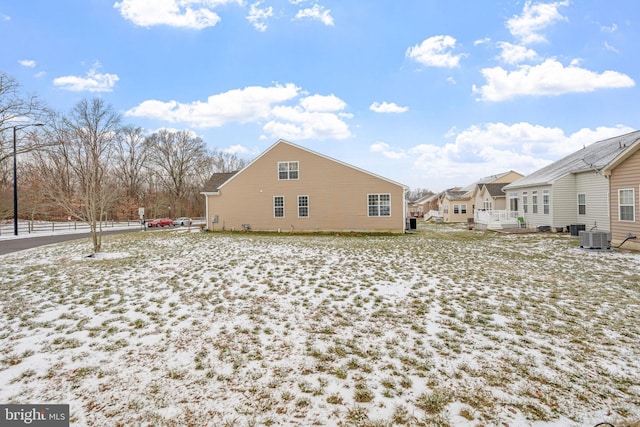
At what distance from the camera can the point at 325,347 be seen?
12.6 feet

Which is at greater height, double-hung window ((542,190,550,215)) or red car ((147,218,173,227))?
double-hung window ((542,190,550,215))

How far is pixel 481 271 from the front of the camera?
7926 millimetres

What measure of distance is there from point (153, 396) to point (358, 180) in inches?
667

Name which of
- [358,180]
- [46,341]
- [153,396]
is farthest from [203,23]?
[153,396]

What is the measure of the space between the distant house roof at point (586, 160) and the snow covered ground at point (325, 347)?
11.1m

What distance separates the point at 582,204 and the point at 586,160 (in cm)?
270

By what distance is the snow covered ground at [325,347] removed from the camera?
2693mm

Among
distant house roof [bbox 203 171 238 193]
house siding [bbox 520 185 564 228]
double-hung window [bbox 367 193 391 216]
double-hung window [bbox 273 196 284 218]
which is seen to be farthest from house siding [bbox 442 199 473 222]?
distant house roof [bbox 203 171 238 193]

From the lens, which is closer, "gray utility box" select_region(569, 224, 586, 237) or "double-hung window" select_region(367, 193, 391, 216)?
"gray utility box" select_region(569, 224, 586, 237)

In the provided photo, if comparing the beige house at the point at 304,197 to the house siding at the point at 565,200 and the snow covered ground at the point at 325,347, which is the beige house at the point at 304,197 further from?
the snow covered ground at the point at 325,347

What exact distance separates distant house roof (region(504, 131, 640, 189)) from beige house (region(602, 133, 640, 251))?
3436 mm

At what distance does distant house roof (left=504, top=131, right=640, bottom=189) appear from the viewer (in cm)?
1560

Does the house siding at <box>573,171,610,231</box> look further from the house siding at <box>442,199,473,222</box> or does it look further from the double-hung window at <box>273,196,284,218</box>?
the house siding at <box>442,199,473,222</box>

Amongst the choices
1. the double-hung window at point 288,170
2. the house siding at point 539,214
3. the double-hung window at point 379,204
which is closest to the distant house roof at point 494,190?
the house siding at point 539,214
